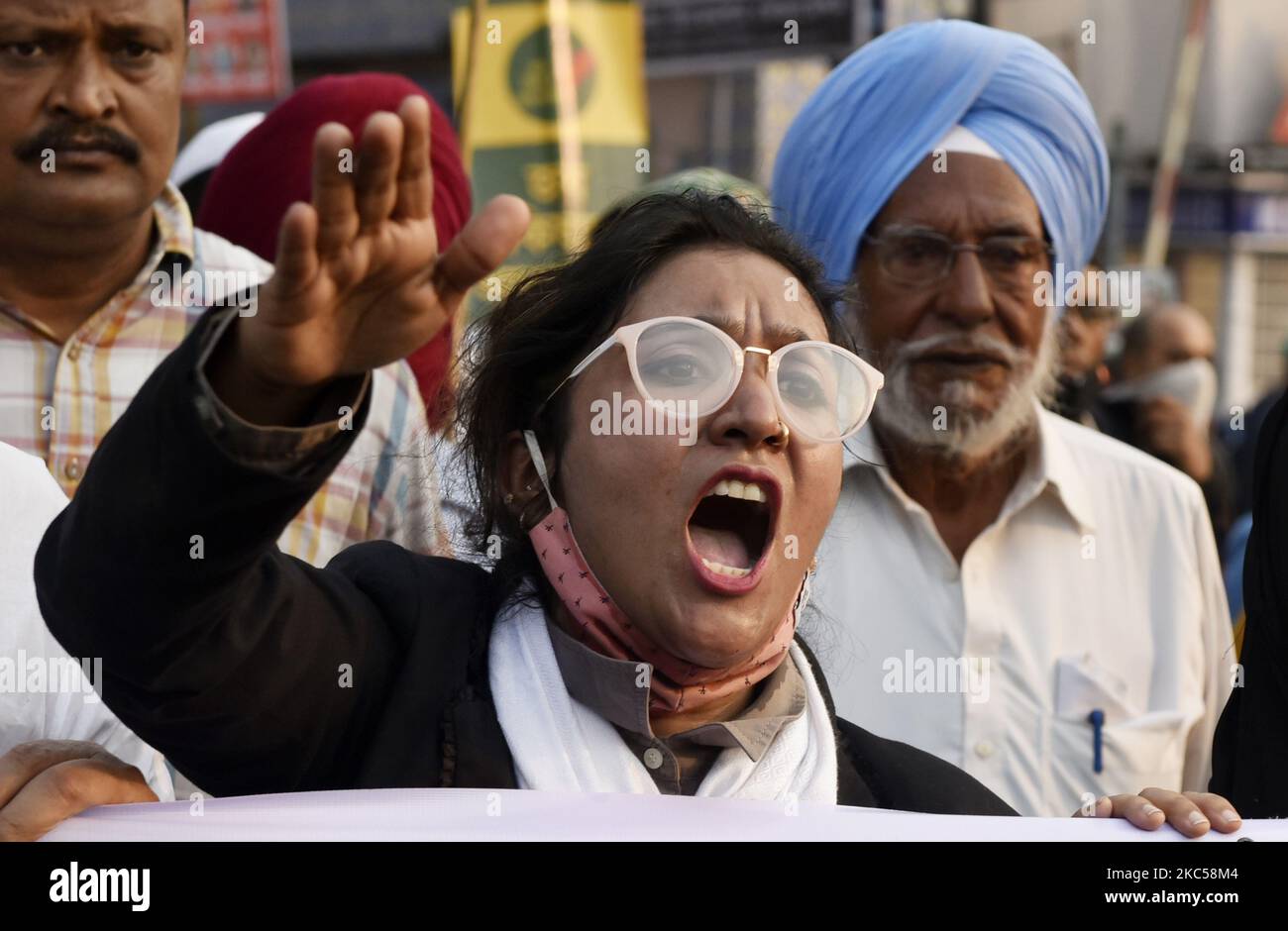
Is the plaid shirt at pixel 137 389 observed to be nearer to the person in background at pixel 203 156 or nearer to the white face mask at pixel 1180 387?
the person in background at pixel 203 156

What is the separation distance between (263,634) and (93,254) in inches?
62.9

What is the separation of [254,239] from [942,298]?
5.80ft

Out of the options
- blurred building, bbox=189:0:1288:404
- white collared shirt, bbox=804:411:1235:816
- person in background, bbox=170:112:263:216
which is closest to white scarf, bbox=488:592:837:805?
white collared shirt, bbox=804:411:1235:816

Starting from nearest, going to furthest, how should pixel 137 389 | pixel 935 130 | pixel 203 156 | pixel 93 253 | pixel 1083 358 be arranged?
pixel 137 389
pixel 93 253
pixel 935 130
pixel 203 156
pixel 1083 358

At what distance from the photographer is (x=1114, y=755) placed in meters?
3.20

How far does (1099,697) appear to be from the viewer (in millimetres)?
3240

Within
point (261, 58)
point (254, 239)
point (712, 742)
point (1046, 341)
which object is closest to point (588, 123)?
point (261, 58)

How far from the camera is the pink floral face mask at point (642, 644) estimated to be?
7.29 ft

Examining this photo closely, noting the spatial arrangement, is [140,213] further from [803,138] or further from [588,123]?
[588,123]

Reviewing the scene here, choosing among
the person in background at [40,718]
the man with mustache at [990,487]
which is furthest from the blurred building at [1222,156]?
the person in background at [40,718]

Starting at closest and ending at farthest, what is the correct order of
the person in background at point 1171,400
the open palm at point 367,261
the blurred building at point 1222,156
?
the open palm at point 367,261 < the person in background at point 1171,400 < the blurred building at point 1222,156

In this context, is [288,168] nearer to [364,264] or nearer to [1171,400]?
[364,264]

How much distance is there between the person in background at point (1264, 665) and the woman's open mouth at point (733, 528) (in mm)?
653

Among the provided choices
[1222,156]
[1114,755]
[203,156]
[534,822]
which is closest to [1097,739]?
[1114,755]
